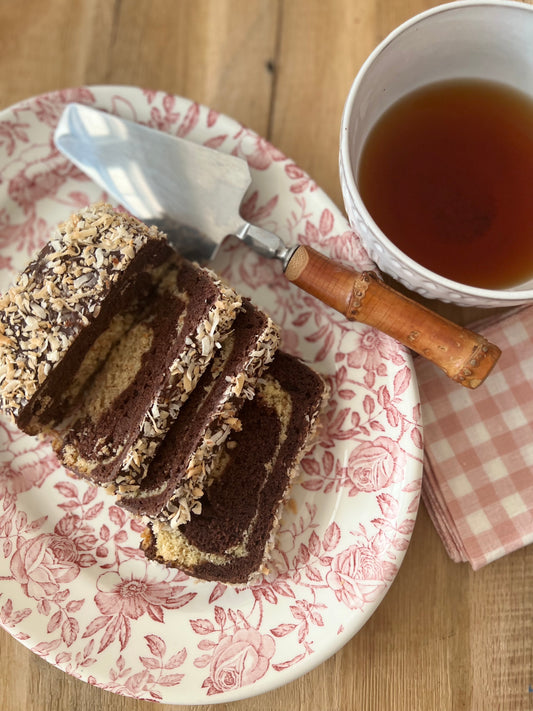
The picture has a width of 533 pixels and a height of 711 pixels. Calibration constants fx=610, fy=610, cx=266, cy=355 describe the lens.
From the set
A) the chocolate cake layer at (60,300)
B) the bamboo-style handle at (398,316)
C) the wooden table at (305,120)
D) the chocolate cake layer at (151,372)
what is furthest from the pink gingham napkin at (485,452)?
the chocolate cake layer at (60,300)

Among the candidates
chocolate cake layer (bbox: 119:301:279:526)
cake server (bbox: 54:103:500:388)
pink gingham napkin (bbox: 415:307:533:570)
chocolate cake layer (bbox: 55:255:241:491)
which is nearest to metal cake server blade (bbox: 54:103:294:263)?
cake server (bbox: 54:103:500:388)

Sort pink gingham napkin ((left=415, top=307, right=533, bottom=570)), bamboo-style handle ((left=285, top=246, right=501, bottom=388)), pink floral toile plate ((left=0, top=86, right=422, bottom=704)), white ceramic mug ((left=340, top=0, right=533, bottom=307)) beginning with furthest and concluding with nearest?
pink gingham napkin ((left=415, top=307, right=533, bottom=570)), pink floral toile plate ((left=0, top=86, right=422, bottom=704)), bamboo-style handle ((left=285, top=246, right=501, bottom=388)), white ceramic mug ((left=340, top=0, right=533, bottom=307))

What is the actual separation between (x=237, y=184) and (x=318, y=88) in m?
0.42

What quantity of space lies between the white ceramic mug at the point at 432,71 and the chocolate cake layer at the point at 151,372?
1.27ft

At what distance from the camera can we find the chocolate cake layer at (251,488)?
146cm

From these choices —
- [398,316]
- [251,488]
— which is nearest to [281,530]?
[251,488]

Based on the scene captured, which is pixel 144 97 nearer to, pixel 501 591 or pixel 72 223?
pixel 72 223

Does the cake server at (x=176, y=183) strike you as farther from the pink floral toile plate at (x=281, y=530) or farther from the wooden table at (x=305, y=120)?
the wooden table at (x=305, y=120)

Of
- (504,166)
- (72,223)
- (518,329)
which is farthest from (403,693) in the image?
(72,223)

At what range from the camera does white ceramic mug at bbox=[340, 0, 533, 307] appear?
1.18m

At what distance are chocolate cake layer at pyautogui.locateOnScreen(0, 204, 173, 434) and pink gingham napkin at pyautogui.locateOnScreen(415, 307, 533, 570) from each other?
0.81m

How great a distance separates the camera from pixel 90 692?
1609mm

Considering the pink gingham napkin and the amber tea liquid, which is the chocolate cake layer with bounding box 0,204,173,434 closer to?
the amber tea liquid

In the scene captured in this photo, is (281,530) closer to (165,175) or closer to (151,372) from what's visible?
(151,372)
